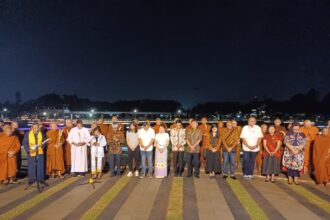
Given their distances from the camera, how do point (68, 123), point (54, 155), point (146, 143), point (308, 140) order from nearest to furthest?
point (146, 143), point (54, 155), point (68, 123), point (308, 140)

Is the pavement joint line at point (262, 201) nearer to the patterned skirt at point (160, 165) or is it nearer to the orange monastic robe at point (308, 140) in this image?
the patterned skirt at point (160, 165)

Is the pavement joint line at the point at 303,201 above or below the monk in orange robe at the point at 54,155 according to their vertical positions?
below

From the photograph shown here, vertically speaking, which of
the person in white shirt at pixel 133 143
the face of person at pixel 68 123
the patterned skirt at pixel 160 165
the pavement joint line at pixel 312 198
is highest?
the face of person at pixel 68 123

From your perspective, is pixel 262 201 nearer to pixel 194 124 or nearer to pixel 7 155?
pixel 194 124

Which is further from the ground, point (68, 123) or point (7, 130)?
point (68, 123)

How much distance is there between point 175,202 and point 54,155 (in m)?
4.95

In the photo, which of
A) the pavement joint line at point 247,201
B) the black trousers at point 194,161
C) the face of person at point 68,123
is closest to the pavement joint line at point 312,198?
the pavement joint line at point 247,201

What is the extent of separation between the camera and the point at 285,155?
10359 millimetres

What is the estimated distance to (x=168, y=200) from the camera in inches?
332

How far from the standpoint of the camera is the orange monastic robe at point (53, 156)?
1115 cm

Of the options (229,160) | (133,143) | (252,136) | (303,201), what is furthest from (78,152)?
(303,201)

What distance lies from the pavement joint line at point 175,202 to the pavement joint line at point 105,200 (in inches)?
58.7

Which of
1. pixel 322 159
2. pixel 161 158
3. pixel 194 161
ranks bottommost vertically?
pixel 194 161

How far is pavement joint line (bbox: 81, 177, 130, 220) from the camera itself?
734 centimetres
